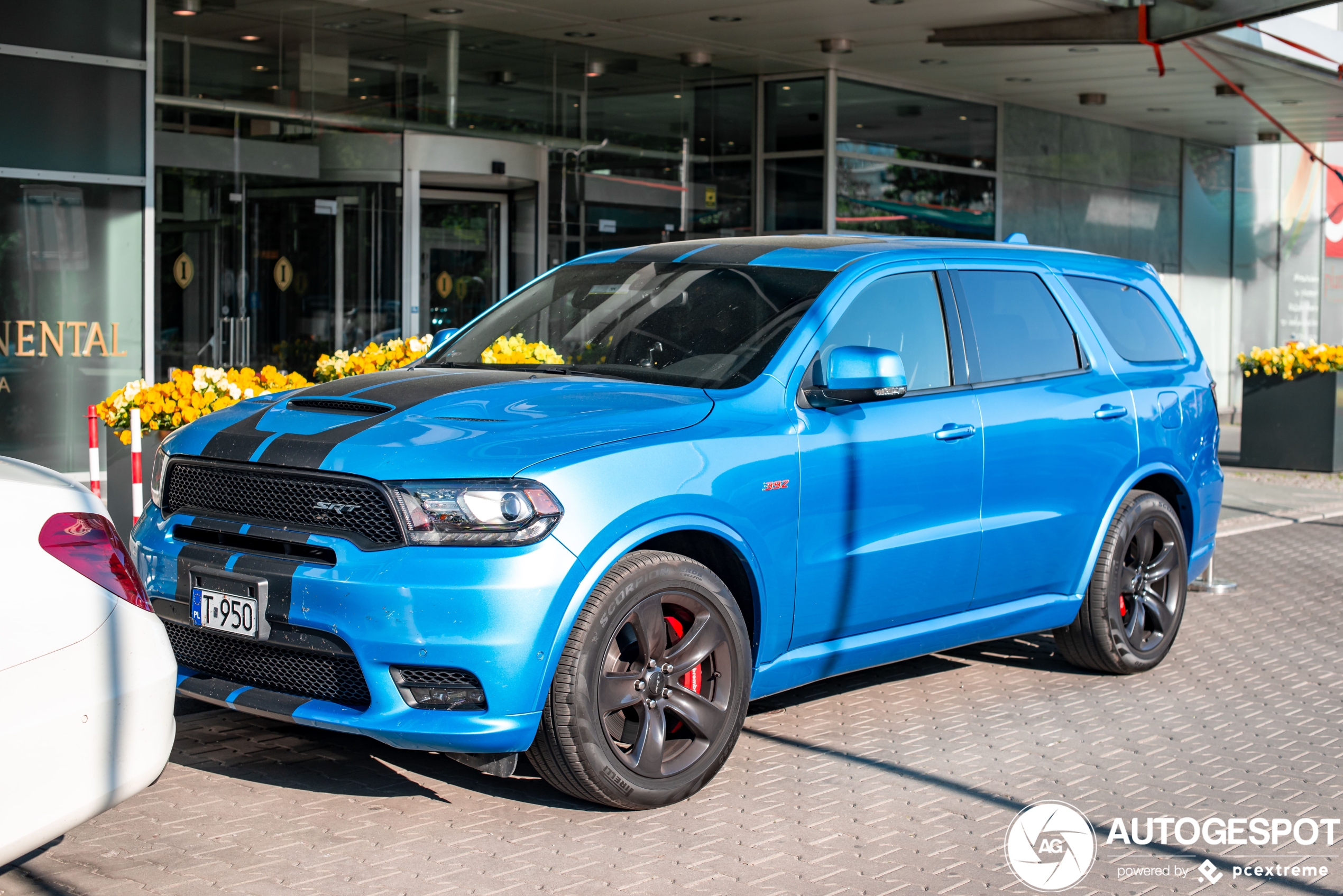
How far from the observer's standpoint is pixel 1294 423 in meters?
17.1

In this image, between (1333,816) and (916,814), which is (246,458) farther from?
(1333,816)

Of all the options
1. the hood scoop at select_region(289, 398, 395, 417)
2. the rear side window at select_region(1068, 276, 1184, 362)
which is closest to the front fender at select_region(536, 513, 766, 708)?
the hood scoop at select_region(289, 398, 395, 417)

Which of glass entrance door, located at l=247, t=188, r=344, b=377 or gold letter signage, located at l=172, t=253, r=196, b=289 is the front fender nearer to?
gold letter signage, located at l=172, t=253, r=196, b=289

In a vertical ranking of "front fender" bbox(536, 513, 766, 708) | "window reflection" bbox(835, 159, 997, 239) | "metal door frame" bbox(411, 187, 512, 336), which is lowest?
"front fender" bbox(536, 513, 766, 708)

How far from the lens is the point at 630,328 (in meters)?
5.64

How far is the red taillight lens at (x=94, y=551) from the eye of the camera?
3.50 metres

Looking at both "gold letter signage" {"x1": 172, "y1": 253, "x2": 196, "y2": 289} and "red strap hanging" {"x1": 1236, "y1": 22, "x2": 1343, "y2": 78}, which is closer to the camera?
"gold letter signage" {"x1": 172, "y1": 253, "x2": 196, "y2": 289}

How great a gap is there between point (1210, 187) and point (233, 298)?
1972 centimetres

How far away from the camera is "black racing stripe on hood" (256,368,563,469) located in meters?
4.53

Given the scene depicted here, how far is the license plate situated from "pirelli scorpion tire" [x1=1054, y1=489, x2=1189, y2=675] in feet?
12.5

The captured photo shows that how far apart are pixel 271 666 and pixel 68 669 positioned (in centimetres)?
117

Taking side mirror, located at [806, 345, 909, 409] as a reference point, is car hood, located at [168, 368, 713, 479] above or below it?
below

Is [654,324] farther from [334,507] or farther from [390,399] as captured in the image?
[334,507]

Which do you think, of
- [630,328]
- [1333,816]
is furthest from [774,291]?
[1333,816]
